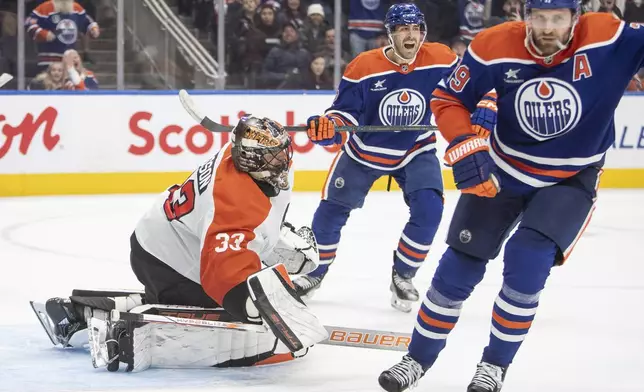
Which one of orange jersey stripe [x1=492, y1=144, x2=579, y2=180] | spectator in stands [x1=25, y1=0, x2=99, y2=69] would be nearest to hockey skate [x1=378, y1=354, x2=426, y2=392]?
orange jersey stripe [x1=492, y1=144, x2=579, y2=180]

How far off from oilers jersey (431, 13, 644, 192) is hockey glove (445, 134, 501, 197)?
65 millimetres

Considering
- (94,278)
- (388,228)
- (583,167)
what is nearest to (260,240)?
(583,167)

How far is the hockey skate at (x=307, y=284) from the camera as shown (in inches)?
178

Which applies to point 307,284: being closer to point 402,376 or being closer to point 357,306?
point 357,306

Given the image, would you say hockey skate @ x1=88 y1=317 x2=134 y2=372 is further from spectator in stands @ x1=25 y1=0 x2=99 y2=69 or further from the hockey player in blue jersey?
spectator in stands @ x1=25 y1=0 x2=99 y2=69

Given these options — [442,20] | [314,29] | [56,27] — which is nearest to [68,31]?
[56,27]

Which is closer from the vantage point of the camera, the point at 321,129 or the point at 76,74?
the point at 321,129

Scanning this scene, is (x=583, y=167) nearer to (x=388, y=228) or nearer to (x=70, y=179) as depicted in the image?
(x=388, y=228)

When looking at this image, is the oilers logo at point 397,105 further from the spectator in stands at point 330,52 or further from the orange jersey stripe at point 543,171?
the spectator in stands at point 330,52

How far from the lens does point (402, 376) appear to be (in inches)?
116

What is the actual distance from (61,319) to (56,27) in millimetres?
4736

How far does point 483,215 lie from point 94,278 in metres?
2.54

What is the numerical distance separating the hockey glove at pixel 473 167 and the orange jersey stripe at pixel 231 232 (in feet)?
1.99

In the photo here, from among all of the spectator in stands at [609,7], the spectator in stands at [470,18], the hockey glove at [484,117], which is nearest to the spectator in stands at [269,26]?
the spectator in stands at [470,18]
